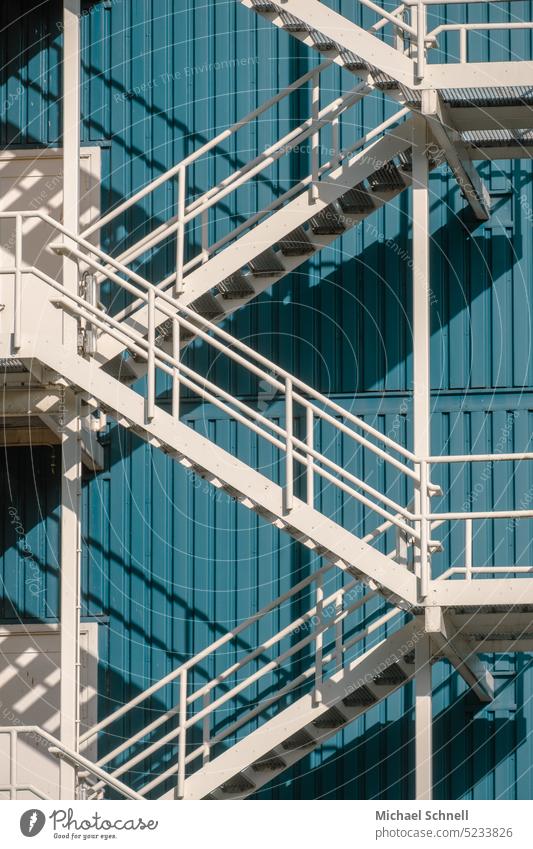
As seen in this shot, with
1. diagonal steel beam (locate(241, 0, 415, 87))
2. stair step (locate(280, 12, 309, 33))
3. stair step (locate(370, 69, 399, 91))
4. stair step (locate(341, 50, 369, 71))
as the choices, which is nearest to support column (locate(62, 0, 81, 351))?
stair step (locate(280, 12, 309, 33))

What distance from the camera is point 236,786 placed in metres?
23.8

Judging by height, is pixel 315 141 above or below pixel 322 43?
below

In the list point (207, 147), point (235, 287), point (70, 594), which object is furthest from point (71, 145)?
point (70, 594)

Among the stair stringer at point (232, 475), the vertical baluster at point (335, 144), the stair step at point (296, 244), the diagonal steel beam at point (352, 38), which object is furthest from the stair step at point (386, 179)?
the stair stringer at point (232, 475)

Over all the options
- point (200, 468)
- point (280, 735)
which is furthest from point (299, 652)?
point (200, 468)

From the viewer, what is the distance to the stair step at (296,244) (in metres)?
24.1

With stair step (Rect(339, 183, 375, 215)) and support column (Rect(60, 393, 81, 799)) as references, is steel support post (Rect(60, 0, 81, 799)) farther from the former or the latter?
stair step (Rect(339, 183, 375, 215))

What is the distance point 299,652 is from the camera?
2556 cm

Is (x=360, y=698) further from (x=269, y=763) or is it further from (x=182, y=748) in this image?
(x=182, y=748)

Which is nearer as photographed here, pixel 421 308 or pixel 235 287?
pixel 421 308

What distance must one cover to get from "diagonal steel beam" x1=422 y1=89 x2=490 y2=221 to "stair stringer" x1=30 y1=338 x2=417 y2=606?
465cm

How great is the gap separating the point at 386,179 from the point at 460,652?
5.99 m

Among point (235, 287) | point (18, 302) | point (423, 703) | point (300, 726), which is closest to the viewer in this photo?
point (423, 703)
